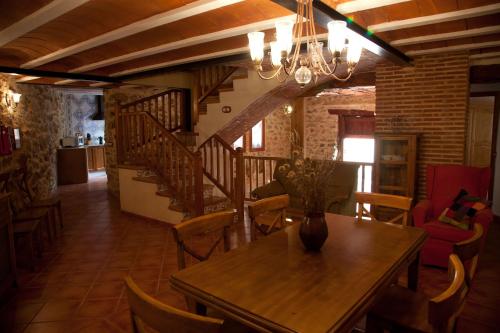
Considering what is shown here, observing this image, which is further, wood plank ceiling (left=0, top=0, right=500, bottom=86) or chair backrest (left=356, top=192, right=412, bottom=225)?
chair backrest (left=356, top=192, right=412, bottom=225)

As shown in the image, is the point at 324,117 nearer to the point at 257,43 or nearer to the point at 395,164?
the point at 395,164

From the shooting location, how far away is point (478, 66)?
193 inches

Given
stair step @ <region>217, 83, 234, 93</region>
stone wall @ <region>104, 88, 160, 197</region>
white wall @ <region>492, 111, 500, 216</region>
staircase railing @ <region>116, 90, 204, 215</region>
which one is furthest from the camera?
stone wall @ <region>104, 88, 160, 197</region>

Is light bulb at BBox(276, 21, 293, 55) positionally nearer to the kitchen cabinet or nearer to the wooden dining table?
the wooden dining table

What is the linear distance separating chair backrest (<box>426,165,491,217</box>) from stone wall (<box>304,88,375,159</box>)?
4.88 m

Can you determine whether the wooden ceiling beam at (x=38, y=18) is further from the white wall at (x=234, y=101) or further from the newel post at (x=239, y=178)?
the white wall at (x=234, y=101)

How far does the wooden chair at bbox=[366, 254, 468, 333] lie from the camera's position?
1308 mm

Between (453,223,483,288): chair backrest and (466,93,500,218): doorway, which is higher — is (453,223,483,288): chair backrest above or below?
below

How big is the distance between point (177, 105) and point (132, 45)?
10.1ft

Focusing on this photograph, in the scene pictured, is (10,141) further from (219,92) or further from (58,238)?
(219,92)

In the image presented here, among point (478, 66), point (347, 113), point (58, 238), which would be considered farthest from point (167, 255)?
point (347, 113)

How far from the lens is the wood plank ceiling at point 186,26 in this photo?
8.34ft

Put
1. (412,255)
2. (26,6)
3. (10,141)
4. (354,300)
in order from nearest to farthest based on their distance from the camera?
(354,300)
(412,255)
(26,6)
(10,141)

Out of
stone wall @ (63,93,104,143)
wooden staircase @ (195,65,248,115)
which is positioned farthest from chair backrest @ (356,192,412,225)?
stone wall @ (63,93,104,143)
